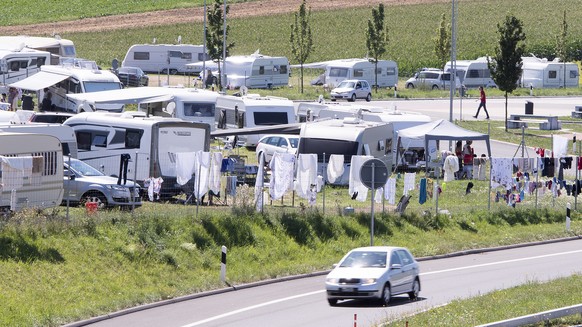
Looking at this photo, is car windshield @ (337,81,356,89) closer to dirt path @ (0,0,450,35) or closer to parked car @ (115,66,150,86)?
parked car @ (115,66,150,86)

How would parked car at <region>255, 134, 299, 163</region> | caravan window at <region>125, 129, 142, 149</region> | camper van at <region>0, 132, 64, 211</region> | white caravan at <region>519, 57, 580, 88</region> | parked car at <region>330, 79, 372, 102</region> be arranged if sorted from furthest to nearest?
1. white caravan at <region>519, 57, 580, 88</region>
2. parked car at <region>330, 79, 372, 102</region>
3. parked car at <region>255, 134, 299, 163</region>
4. caravan window at <region>125, 129, 142, 149</region>
5. camper van at <region>0, 132, 64, 211</region>

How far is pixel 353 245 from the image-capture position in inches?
Answer: 1267

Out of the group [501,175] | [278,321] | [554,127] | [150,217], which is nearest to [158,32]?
[554,127]

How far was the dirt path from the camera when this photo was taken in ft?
345

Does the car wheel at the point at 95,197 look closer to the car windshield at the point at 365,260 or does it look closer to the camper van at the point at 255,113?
the car windshield at the point at 365,260

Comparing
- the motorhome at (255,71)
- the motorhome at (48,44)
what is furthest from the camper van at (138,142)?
the motorhome at (255,71)

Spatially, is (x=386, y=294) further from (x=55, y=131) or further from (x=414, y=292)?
(x=55, y=131)

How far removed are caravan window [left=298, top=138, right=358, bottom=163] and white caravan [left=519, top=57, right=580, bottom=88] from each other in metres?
47.3

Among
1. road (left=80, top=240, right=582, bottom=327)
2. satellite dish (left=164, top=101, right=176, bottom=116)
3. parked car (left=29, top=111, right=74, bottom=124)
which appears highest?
satellite dish (left=164, top=101, right=176, bottom=116)

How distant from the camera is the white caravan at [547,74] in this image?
86.2 m

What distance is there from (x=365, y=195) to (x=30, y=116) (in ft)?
49.8

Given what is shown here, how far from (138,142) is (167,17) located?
77.9 m

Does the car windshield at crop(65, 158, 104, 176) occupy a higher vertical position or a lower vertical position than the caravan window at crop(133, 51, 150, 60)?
lower

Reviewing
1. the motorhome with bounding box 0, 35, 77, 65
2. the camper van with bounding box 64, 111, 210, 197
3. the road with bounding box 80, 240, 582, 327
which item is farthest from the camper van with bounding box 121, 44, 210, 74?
the road with bounding box 80, 240, 582, 327
